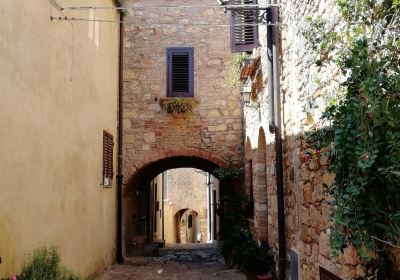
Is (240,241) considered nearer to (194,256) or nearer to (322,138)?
(194,256)

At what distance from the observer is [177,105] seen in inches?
399

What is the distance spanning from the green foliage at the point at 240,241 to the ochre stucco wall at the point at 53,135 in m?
2.31

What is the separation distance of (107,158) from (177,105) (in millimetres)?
2089

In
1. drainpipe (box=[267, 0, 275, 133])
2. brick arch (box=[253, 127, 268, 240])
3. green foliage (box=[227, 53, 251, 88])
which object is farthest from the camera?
green foliage (box=[227, 53, 251, 88])

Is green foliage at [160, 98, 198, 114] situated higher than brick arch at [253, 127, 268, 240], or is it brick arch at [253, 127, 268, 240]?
green foliage at [160, 98, 198, 114]

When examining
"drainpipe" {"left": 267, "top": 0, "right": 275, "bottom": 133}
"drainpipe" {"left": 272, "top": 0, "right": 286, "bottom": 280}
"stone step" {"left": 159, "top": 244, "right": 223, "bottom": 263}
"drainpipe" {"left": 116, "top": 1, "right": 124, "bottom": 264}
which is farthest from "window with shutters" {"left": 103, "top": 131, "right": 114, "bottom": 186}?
"drainpipe" {"left": 272, "top": 0, "right": 286, "bottom": 280}

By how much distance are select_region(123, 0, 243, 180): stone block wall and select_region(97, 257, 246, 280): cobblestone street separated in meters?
1.93

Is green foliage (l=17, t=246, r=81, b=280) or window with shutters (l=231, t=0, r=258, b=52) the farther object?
window with shutters (l=231, t=0, r=258, b=52)

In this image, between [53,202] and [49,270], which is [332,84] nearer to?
[49,270]

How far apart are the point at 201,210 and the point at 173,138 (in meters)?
18.2

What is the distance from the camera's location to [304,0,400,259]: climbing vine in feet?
7.65

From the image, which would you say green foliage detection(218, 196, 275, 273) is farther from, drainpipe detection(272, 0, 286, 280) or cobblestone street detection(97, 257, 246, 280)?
drainpipe detection(272, 0, 286, 280)

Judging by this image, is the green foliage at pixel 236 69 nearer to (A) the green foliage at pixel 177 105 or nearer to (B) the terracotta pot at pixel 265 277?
(A) the green foliage at pixel 177 105

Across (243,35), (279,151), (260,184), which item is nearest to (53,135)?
(279,151)
